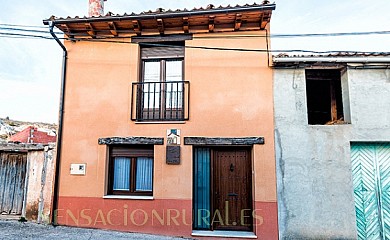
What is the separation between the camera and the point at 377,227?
6613 millimetres

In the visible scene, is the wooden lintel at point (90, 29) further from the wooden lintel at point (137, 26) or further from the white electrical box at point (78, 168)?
the white electrical box at point (78, 168)

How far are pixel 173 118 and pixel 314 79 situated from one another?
4314mm

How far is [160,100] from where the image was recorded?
761 centimetres

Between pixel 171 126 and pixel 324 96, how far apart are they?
216 inches

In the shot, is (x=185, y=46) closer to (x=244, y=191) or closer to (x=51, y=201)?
(x=244, y=191)

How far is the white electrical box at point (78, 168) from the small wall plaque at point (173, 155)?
235 centimetres

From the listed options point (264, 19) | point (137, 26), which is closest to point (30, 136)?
point (137, 26)

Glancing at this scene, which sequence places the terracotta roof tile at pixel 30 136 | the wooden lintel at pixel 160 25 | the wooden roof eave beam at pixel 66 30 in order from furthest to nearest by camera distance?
1. the terracotta roof tile at pixel 30 136
2. the wooden roof eave beam at pixel 66 30
3. the wooden lintel at pixel 160 25

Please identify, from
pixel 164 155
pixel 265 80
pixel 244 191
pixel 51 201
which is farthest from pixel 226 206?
pixel 51 201

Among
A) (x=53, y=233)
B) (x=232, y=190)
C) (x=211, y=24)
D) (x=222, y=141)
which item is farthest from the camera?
(x=211, y=24)

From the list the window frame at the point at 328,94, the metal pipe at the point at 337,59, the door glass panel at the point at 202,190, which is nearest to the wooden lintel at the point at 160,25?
the metal pipe at the point at 337,59

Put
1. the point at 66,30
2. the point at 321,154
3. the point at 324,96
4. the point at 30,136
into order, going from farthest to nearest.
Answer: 1. the point at 30,136
2. the point at 324,96
3. the point at 66,30
4. the point at 321,154

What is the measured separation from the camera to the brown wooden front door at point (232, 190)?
7.06 metres

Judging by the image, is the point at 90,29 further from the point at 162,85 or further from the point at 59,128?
the point at 59,128
